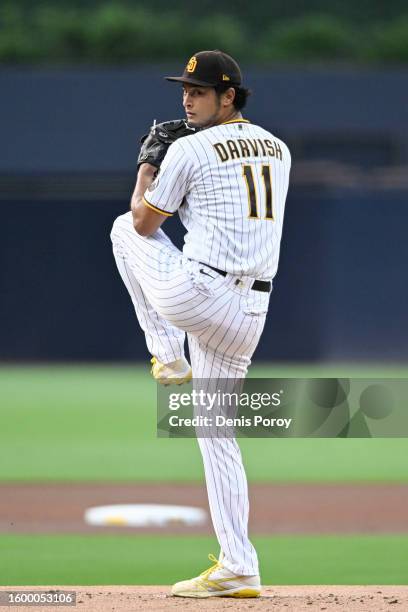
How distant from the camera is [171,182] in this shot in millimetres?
4027

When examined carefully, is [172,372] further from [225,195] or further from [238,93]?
[238,93]

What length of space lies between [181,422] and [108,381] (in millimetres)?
8595

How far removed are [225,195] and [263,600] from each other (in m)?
1.35

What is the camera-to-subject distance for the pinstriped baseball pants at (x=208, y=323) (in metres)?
4.07

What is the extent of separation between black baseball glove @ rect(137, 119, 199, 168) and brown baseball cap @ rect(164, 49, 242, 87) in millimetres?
171

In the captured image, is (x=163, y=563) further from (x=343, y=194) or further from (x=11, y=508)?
(x=343, y=194)

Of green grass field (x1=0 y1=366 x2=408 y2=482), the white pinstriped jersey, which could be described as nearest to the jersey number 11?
the white pinstriped jersey

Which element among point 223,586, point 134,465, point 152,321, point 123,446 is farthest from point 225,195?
point 123,446

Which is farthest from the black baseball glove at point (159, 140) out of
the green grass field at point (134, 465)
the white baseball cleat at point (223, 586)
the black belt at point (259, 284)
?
the green grass field at point (134, 465)

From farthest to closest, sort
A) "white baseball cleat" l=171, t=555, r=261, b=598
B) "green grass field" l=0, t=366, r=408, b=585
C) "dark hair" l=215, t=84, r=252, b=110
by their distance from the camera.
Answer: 1. "green grass field" l=0, t=366, r=408, b=585
2. "white baseball cleat" l=171, t=555, r=261, b=598
3. "dark hair" l=215, t=84, r=252, b=110

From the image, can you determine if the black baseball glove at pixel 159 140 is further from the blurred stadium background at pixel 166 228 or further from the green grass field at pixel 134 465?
the blurred stadium background at pixel 166 228

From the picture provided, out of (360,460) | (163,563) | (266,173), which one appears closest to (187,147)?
(266,173)

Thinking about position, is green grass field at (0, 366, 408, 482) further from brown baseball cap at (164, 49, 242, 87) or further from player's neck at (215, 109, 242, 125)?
brown baseball cap at (164, 49, 242, 87)

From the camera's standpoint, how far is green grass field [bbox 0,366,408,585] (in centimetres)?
548
